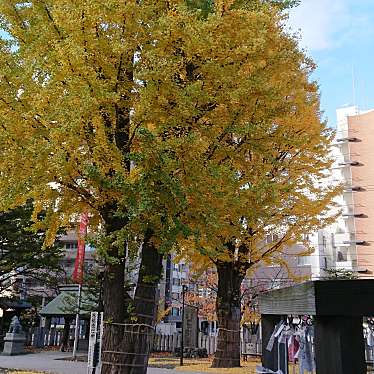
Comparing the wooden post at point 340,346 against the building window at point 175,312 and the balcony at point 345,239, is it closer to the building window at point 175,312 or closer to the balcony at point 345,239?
the balcony at point 345,239

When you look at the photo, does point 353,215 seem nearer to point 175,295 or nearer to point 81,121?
point 175,295

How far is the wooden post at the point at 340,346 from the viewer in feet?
8.91

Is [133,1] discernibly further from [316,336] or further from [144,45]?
[316,336]

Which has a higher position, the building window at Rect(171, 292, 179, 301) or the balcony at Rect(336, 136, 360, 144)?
the balcony at Rect(336, 136, 360, 144)

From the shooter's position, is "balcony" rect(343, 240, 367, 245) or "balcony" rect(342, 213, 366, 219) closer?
"balcony" rect(343, 240, 367, 245)

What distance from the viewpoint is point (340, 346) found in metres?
2.76

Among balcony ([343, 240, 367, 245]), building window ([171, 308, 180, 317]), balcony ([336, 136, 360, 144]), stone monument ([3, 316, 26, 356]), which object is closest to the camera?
stone monument ([3, 316, 26, 356])

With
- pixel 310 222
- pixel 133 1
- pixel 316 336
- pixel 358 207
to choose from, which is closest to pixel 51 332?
pixel 310 222

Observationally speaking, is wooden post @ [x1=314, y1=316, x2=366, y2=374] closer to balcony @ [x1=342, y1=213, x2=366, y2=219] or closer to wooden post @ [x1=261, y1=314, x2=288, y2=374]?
wooden post @ [x1=261, y1=314, x2=288, y2=374]

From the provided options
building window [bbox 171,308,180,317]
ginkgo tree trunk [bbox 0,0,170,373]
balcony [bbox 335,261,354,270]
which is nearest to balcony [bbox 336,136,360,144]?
balcony [bbox 335,261,354,270]

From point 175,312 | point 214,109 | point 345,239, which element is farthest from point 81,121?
point 175,312

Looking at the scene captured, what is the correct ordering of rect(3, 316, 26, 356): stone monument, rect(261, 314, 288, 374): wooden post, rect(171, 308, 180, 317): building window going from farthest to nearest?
1. rect(171, 308, 180, 317): building window
2. rect(3, 316, 26, 356): stone monument
3. rect(261, 314, 288, 374): wooden post

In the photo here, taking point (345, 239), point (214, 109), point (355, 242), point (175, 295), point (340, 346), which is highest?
point (345, 239)

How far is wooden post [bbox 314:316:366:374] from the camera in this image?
271cm
